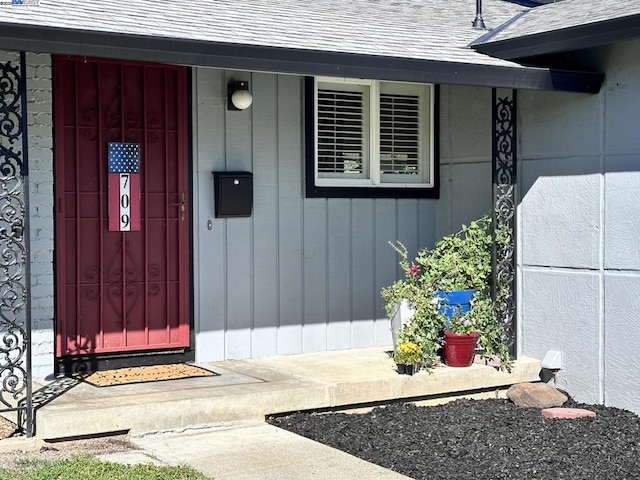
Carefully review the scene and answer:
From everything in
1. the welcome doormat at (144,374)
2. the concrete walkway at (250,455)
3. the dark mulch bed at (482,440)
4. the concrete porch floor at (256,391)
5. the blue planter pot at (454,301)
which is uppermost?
the blue planter pot at (454,301)

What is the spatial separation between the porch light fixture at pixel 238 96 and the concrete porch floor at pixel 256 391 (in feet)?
6.76

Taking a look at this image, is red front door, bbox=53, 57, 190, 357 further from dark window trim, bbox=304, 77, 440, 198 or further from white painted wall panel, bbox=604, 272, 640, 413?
white painted wall panel, bbox=604, 272, 640, 413

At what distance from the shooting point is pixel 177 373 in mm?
7180

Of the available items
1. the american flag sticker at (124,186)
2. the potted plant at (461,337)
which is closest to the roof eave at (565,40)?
the potted plant at (461,337)

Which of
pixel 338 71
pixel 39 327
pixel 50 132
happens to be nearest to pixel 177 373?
pixel 39 327

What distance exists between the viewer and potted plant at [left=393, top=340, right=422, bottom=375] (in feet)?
23.5

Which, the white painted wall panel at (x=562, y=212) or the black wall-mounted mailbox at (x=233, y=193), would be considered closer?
the white painted wall panel at (x=562, y=212)

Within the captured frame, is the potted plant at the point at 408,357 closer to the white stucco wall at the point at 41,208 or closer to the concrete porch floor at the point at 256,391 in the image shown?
the concrete porch floor at the point at 256,391

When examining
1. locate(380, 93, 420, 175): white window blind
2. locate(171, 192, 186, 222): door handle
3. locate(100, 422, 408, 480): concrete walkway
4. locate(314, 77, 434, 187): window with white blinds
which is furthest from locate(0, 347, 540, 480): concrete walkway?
locate(380, 93, 420, 175): white window blind

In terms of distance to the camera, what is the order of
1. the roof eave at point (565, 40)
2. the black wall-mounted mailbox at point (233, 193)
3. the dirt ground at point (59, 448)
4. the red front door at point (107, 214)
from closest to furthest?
the dirt ground at point (59, 448), the roof eave at point (565, 40), the red front door at point (107, 214), the black wall-mounted mailbox at point (233, 193)

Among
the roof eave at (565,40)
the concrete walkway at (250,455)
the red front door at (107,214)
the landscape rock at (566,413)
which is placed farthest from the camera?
the red front door at (107,214)

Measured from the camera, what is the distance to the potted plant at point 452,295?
740cm

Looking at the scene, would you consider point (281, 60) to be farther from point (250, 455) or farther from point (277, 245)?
point (250, 455)

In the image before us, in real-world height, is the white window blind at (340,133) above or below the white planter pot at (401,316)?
above
